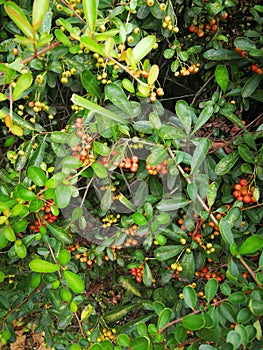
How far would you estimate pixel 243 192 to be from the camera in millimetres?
976

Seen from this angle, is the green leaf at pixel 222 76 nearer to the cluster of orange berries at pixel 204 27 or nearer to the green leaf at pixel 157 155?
the cluster of orange berries at pixel 204 27

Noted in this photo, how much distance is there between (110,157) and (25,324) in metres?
1.02

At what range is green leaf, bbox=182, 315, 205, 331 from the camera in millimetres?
737

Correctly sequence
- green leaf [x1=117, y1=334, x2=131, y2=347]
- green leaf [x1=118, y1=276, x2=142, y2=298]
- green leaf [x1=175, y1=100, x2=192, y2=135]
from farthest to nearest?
1. green leaf [x1=118, y1=276, x2=142, y2=298]
2. green leaf [x1=175, y1=100, x2=192, y2=135]
3. green leaf [x1=117, y1=334, x2=131, y2=347]

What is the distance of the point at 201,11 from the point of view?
0.99m

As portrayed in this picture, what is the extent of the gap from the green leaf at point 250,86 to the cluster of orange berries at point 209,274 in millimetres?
Result: 488

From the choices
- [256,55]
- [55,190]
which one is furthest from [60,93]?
[256,55]

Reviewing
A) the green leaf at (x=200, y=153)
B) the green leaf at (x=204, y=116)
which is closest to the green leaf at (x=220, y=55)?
the green leaf at (x=204, y=116)

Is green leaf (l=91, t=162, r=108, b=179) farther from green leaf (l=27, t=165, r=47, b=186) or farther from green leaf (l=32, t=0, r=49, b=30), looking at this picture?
green leaf (l=32, t=0, r=49, b=30)

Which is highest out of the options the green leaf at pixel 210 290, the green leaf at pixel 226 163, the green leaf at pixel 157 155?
the green leaf at pixel 157 155

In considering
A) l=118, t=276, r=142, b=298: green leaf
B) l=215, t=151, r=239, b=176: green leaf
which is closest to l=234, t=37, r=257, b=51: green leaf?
l=215, t=151, r=239, b=176: green leaf

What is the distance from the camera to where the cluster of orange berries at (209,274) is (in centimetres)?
108

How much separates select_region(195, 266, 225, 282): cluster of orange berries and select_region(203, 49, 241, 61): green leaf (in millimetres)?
571

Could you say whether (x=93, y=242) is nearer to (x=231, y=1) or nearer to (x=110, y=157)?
(x=110, y=157)
